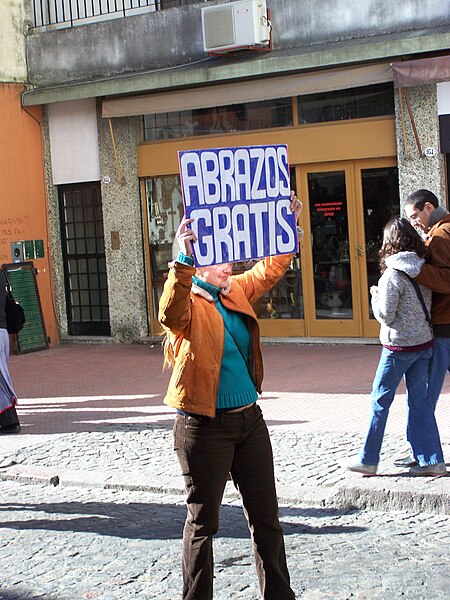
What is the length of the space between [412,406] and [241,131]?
27.0 feet

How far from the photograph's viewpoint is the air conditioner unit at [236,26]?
1350 cm

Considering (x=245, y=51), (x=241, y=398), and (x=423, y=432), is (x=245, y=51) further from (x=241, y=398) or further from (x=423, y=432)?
(x=241, y=398)

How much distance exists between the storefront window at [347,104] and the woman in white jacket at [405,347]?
6.86 metres

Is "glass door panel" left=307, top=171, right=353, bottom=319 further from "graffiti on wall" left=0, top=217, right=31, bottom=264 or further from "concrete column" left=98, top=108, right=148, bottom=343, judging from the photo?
"graffiti on wall" left=0, top=217, right=31, bottom=264

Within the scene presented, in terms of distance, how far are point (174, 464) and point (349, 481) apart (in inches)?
63.4

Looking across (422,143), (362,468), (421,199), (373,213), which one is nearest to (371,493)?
(362,468)

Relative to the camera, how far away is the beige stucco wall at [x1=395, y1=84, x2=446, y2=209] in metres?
12.9

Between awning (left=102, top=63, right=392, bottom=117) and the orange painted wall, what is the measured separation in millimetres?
1580

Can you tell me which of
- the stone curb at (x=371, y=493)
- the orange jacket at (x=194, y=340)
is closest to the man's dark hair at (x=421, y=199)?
the stone curb at (x=371, y=493)

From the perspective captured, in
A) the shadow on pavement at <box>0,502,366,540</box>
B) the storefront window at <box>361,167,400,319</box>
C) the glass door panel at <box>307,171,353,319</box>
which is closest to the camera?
the shadow on pavement at <box>0,502,366,540</box>

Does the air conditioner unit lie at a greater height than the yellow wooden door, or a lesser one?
greater

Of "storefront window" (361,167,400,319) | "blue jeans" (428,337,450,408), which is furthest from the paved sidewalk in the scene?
"storefront window" (361,167,400,319)

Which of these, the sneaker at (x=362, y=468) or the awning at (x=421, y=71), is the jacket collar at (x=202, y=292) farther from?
the awning at (x=421, y=71)

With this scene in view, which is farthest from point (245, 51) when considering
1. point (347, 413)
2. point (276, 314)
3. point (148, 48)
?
point (347, 413)
